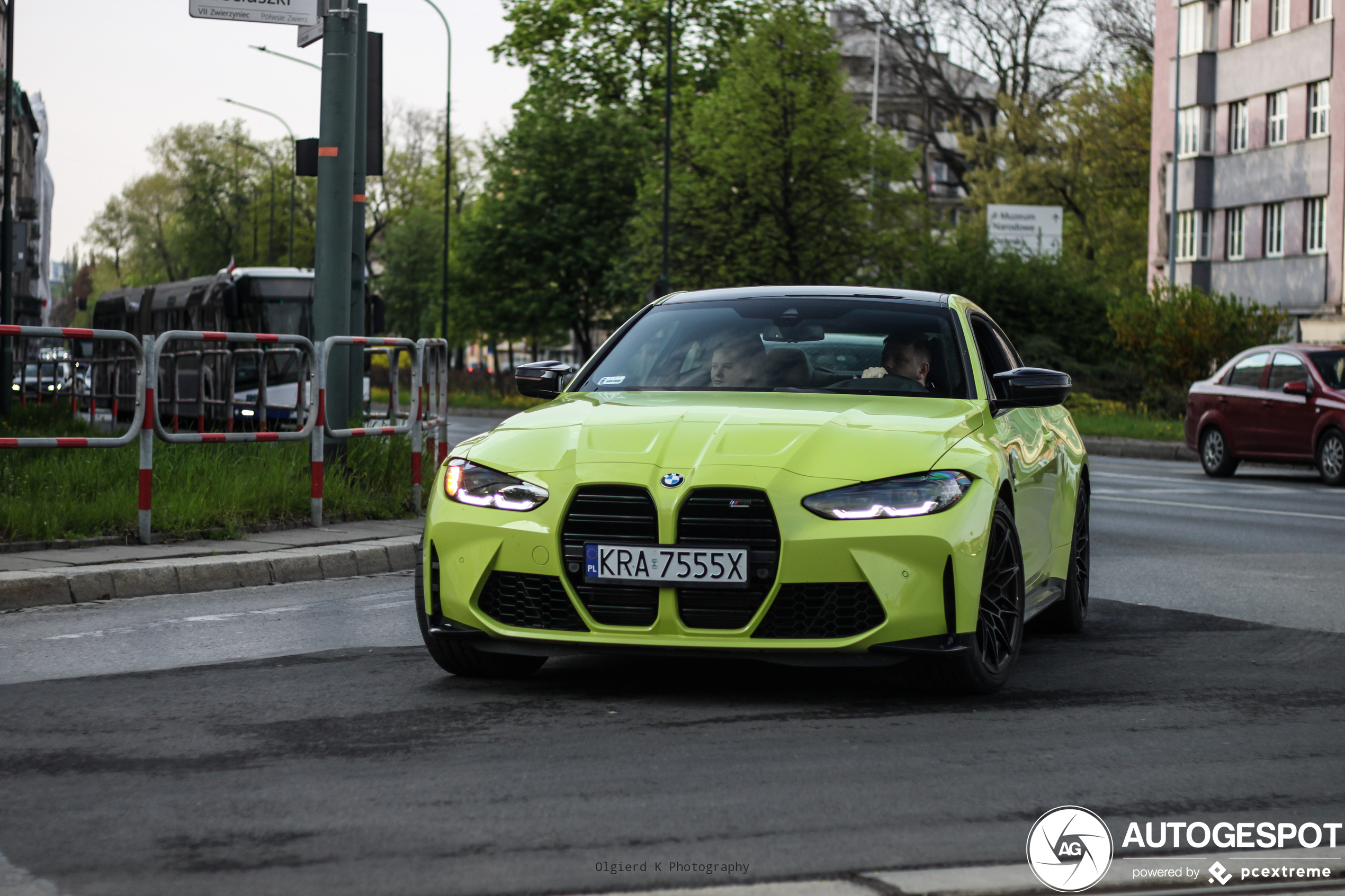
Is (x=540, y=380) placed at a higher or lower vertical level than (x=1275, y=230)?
lower

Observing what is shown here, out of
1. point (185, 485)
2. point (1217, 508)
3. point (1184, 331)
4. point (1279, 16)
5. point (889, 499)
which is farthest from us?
point (1279, 16)

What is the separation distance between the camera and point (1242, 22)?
2046 inches

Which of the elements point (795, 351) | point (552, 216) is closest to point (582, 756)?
point (795, 351)

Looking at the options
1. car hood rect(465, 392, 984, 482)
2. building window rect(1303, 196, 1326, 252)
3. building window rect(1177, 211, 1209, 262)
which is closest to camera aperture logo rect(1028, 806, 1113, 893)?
car hood rect(465, 392, 984, 482)

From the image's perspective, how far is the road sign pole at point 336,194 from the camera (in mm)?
12609

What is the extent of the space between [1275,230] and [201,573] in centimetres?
4628

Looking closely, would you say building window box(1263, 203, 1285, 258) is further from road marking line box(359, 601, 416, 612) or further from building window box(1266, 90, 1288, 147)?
road marking line box(359, 601, 416, 612)

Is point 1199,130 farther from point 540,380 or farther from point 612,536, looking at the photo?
point 612,536

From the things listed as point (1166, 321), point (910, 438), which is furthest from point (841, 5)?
point (910, 438)

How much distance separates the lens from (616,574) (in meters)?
5.68

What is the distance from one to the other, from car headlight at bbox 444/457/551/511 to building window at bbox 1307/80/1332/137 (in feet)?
152

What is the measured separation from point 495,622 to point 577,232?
48.7 meters

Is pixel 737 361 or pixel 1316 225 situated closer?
pixel 737 361

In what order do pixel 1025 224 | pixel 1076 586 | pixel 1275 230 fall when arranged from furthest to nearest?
pixel 1025 224, pixel 1275 230, pixel 1076 586
